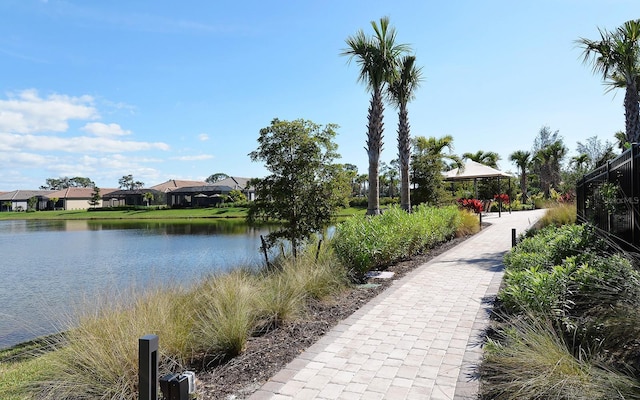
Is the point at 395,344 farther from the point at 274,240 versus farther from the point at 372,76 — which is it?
the point at 372,76

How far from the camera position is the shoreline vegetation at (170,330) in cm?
346

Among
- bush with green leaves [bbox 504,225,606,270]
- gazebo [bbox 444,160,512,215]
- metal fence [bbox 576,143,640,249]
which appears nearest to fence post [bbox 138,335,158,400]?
metal fence [bbox 576,143,640,249]

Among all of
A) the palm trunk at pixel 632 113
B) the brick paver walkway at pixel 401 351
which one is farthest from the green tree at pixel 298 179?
the palm trunk at pixel 632 113

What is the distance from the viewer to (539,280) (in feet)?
13.0

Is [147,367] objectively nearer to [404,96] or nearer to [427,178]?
[404,96]

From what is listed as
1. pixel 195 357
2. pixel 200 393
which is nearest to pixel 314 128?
pixel 195 357

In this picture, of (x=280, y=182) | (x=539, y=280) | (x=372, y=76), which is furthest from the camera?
(x=372, y=76)

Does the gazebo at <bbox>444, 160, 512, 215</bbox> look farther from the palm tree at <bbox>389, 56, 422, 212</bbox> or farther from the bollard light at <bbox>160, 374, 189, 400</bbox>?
the bollard light at <bbox>160, 374, 189, 400</bbox>

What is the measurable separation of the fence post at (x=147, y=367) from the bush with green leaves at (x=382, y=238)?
5490 mm

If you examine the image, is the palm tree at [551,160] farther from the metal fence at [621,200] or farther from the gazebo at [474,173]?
the metal fence at [621,200]

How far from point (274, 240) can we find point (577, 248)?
5561mm

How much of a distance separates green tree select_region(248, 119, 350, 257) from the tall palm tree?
16.2 feet

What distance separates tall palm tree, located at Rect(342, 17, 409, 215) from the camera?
13.6m

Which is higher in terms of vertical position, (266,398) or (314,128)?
(314,128)
